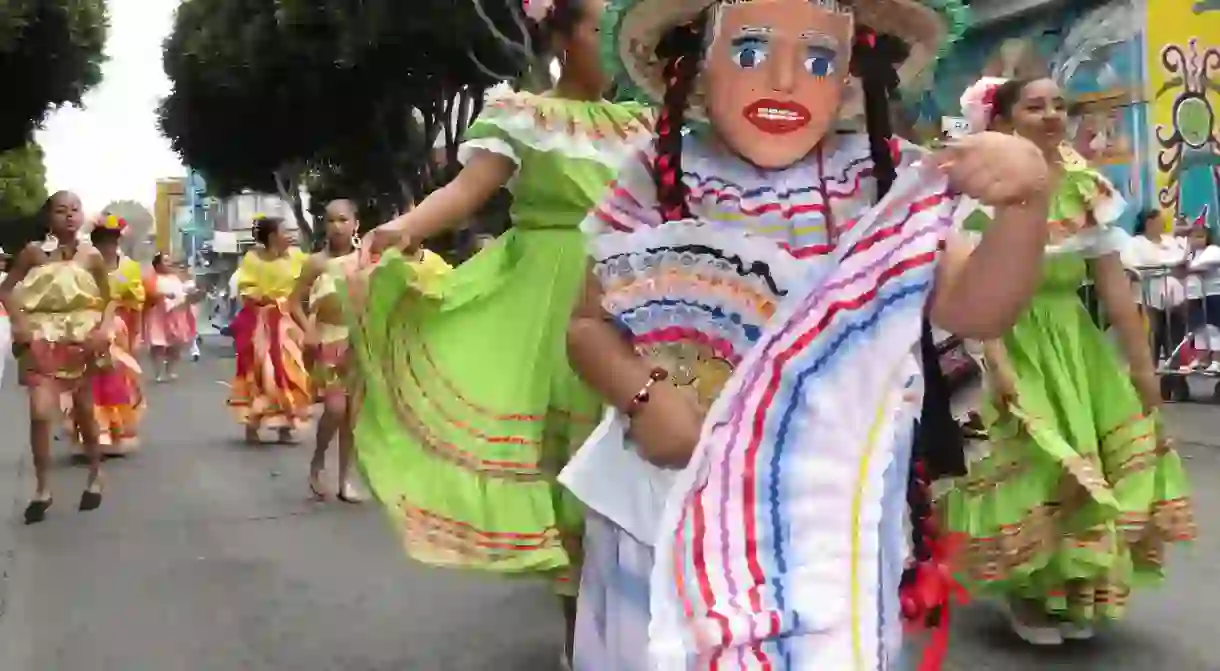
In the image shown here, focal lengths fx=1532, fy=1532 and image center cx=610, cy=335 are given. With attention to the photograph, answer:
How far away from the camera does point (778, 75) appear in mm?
2250

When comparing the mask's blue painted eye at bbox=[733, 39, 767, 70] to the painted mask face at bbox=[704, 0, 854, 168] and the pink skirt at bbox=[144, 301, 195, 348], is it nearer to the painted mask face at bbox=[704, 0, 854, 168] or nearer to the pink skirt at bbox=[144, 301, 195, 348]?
the painted mask face at bbox=[704, 0, 854, 168]

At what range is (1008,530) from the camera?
459 centimetres

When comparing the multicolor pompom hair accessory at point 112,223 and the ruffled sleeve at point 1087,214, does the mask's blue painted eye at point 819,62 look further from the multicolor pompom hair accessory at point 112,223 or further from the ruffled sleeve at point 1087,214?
the multicolor pompom hair accessory at point 112,223

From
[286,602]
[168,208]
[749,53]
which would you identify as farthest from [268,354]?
[168,208]

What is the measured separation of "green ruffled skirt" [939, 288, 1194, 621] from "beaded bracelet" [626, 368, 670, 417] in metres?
2.64

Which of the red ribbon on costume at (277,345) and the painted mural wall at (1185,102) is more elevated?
the painted mural wall at (1185,102)

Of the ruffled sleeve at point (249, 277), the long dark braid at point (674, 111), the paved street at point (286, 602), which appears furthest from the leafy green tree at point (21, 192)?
the long dark braid at point (674, 111)

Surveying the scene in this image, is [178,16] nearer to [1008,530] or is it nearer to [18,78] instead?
[18,78]

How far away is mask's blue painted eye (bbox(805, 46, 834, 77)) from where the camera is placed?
2277 millimetres

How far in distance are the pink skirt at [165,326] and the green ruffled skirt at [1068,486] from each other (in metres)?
15.2

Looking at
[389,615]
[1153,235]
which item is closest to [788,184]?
[389,615]

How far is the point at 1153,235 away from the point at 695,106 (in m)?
12.1

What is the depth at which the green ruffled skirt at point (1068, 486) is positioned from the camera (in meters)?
4.56

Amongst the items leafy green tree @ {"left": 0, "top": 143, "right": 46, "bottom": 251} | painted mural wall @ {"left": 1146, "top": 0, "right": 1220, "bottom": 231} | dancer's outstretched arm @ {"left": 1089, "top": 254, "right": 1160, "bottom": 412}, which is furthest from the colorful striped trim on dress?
leafy green tree @ {"left": 0, "top": 143, "right": 46, "bottom": 251}
